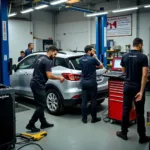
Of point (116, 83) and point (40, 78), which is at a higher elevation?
point (40, 78)

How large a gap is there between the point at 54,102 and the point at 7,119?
2.02m

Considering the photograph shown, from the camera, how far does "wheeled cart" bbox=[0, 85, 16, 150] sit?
3307mm

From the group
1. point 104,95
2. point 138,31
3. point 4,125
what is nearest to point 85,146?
point 4,125

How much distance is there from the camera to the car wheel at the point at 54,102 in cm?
520

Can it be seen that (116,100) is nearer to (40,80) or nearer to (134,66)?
(134,66)

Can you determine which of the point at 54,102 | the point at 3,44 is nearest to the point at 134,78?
the point at 54,102

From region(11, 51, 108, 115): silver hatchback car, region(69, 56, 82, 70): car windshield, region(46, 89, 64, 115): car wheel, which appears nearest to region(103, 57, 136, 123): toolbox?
region(11, 51, 108, 115): silver hatchback car

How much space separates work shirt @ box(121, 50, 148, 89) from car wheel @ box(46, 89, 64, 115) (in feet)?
6.53

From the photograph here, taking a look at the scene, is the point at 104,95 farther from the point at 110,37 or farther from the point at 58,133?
the point at 110,37

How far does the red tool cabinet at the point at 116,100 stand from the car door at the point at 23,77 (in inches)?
95.4

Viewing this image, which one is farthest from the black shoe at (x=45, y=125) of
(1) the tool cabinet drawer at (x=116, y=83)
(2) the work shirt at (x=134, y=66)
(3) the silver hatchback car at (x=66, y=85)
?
(2) the work shirt at (x=134, y=66)

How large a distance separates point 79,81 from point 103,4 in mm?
8520

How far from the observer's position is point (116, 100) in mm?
4695

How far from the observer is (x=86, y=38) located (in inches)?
524
